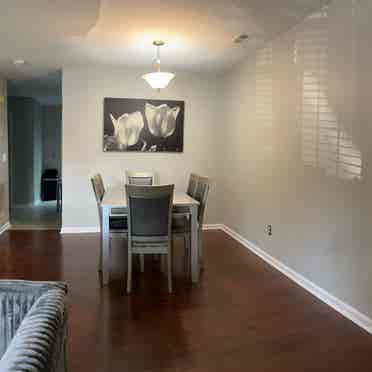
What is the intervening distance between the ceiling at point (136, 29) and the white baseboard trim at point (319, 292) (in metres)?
2.43

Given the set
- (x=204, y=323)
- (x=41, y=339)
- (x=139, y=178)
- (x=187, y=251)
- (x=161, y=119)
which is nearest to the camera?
(x=41, y=339)

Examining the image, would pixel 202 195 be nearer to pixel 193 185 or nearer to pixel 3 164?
pixel 193 185

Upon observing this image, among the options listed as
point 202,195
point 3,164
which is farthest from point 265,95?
point 3,164

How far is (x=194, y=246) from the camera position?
3.73 metres

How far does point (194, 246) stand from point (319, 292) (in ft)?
3.88

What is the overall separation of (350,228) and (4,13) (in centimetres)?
347

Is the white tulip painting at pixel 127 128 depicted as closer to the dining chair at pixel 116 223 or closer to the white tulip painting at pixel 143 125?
the white tulip painting at pixel 143 125

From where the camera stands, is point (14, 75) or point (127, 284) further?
point (14, 75)

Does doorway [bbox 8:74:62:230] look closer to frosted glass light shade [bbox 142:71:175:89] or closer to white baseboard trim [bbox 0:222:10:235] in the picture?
white baseboard trim [bbox 0:222:10:235]

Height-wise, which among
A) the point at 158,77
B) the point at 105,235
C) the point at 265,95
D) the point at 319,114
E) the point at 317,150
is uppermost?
the point at 158,77

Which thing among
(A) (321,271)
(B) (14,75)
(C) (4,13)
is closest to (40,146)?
(B) (14,75)

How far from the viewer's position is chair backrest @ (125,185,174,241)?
334 cm

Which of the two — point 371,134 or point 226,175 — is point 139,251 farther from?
point 226,175

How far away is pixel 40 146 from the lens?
33.3 ft
